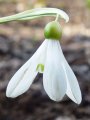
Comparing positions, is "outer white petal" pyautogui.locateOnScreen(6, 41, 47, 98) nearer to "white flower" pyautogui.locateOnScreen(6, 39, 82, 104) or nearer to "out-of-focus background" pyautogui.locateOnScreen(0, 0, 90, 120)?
"white flower" pyautogui.locateOnScreen(6, 39, 82, 104)

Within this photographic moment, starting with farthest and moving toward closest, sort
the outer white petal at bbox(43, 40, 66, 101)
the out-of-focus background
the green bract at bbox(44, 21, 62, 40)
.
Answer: the out-of-focus background → the green bract at bbox(44, 21, 62, 40) → the outer white petal at bbox(43, 40, 66, 101)

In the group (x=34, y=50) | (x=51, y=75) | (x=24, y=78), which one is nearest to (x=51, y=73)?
(x=51, y=75)

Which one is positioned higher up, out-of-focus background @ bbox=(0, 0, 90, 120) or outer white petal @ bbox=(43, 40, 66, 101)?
outer white petal @ bbox=(43, 40, 66, 101)

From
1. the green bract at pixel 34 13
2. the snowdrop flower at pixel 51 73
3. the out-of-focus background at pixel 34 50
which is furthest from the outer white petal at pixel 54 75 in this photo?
the out-of-focus background at pixel 34 50

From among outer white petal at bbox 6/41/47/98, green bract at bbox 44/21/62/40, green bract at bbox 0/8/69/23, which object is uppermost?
green bract at bbox 0/8/69/23

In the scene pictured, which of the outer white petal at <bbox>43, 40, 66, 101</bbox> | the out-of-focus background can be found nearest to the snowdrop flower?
the outer white petal at <bbox>43, 40, 66, 101</bbox>

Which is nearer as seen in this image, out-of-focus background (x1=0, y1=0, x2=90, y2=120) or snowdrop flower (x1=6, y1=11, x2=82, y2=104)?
snowdrop flower (x1=6, y1=11, x2=82, y2=104)

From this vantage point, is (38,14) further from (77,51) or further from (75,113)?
(77,51)

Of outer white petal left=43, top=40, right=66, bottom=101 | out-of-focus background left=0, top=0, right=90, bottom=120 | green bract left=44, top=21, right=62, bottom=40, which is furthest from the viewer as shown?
out-of-focus background left=0, top=0, right=90, bottom=120
